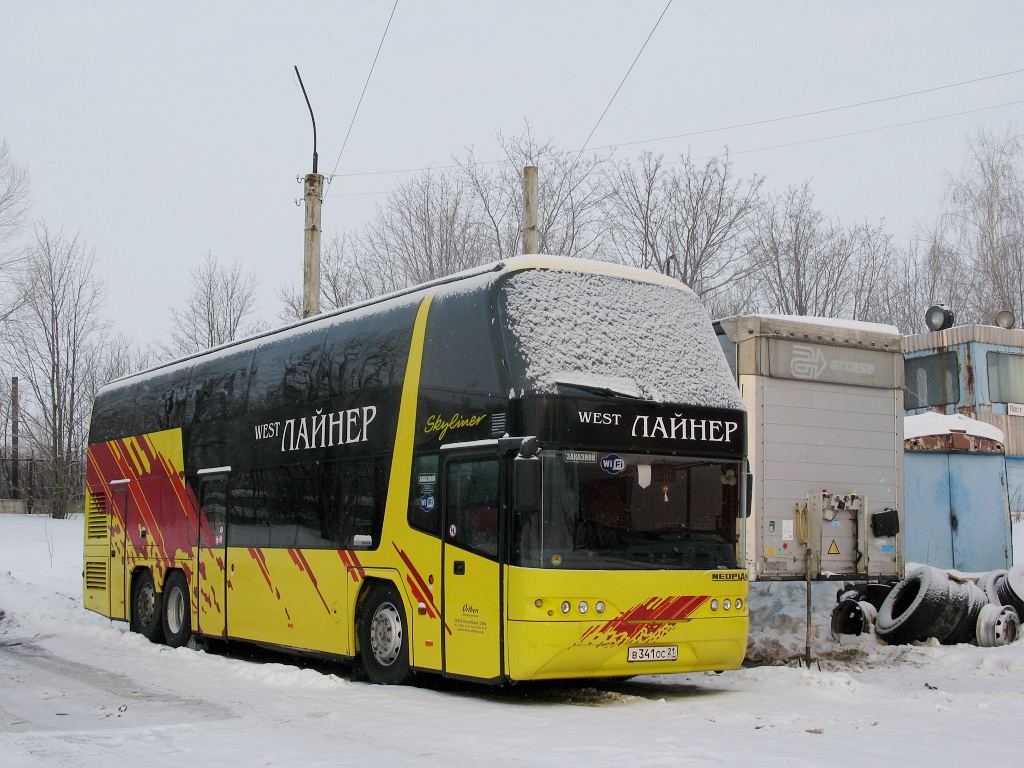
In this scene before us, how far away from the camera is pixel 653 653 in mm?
10234

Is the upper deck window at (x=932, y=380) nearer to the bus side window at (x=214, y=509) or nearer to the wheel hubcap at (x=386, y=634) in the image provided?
the bus side window at (x=214, y=509)

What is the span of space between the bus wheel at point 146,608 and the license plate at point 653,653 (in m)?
8.92

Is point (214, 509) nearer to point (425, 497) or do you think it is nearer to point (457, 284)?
point (425, 497)

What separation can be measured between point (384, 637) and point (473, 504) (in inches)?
81.9

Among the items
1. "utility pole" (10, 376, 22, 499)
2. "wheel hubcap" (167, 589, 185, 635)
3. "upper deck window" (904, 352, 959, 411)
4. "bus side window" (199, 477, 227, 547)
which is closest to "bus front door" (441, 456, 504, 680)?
"bus side window" (199, 477, 227, 547)

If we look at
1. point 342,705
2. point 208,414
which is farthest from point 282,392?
point 342,705

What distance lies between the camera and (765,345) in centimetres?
1475

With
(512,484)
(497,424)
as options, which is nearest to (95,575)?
(497,424)

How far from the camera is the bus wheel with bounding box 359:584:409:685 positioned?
37.2 ft

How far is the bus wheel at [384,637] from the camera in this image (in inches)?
446

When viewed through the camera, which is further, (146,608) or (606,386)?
(146,608)

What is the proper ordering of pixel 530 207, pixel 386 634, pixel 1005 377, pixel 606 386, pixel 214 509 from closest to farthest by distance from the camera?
pixel 606 386 < pixel 386 634 < pixel 214 509 < pixel 530 207 < pixel 1005 377

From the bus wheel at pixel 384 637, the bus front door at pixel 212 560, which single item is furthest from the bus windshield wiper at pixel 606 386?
the bus front door at pixel 212 560

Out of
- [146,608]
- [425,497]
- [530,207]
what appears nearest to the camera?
[425,497]
